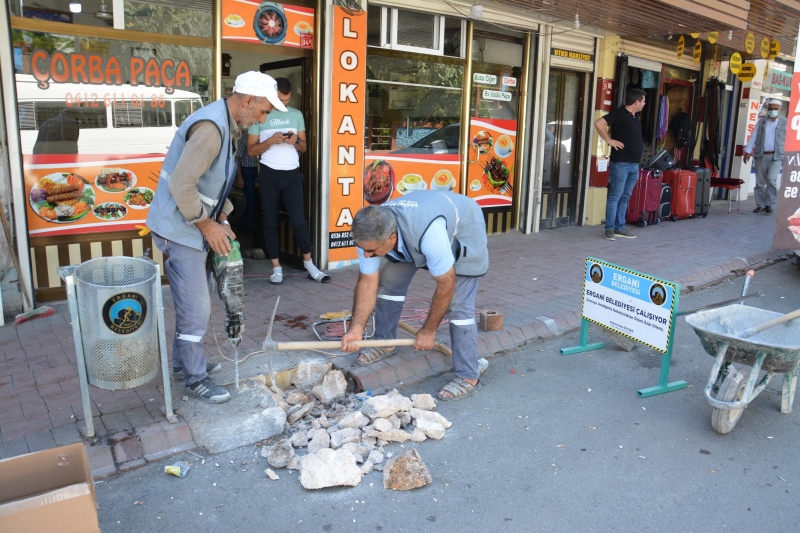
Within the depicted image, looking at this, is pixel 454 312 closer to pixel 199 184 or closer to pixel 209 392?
pixel 209 392

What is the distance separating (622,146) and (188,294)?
24.4 feet

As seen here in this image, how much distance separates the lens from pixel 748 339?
3.96 metres

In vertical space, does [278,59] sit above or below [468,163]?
above

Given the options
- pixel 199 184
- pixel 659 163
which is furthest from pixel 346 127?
pixel 659 163

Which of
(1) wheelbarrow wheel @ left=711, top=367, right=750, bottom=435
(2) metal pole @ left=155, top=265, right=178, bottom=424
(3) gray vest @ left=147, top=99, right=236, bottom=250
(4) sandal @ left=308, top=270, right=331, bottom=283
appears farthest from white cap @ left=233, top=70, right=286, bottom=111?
(4) sandal @ left=308, top=270, right=331, bottom=283

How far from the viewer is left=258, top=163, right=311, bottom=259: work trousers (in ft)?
22.2

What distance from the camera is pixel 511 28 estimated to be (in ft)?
30.3

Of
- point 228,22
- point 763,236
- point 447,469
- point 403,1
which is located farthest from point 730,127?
point 447,469

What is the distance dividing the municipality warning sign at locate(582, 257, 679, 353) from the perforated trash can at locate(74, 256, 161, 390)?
323 cm

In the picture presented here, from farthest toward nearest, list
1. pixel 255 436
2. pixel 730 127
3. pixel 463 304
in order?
1. pixel 730 127
2. pixel 463 304
3. pixel 255 436

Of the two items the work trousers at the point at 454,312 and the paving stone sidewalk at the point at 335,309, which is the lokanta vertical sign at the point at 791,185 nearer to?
the paving stone sidewalk at the point at 335,309

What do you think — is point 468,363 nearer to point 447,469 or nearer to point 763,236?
point 447,469

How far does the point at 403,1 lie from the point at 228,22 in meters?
2.21

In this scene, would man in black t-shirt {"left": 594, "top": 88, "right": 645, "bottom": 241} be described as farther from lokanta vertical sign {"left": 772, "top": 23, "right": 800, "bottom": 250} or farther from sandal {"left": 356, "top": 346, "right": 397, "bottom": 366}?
sandal {"left": 356, "top": 346, "right": 397, "bottom": 366}
